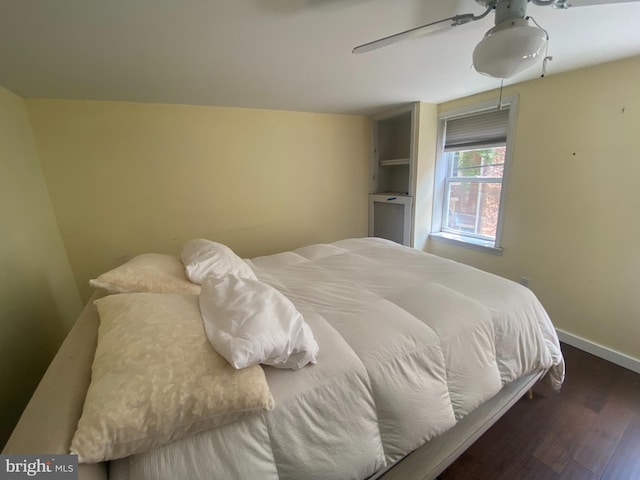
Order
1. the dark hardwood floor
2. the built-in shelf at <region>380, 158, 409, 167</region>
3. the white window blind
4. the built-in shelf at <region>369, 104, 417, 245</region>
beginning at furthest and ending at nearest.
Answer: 1. the built-in shelf at <region>369, 104, 417, 245</region>
2. the built-in shelf at <region>380, 158, 409, 167</region>
3. the white window blind
4. the dark hardwood floor

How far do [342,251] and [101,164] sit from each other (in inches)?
87.2

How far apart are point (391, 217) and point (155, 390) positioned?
317 centimetres

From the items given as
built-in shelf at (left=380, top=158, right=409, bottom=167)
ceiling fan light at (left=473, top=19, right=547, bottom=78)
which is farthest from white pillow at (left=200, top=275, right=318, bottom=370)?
built-in shelf at (left=380, top=158, right=409, bottom=167)

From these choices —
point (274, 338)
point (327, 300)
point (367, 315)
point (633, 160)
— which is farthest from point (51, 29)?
point (633, 160)

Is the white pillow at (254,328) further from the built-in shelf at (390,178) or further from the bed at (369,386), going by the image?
the built-in shelf at (390,178)

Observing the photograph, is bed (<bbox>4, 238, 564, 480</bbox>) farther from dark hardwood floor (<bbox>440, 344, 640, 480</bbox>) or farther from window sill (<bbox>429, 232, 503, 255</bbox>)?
window sill (<bbox>429, 232, 503, 255</bbox>)

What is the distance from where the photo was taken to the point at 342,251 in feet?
7.53

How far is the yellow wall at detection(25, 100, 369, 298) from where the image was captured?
222 centimetres

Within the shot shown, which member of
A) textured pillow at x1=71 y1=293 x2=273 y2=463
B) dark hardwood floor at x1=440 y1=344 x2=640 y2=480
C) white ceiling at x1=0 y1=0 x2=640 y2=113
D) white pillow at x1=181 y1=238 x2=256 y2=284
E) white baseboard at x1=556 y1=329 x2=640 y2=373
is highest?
white ceiling at x1=0 y1=0 x2=640 y2=113

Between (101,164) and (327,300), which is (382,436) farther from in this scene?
(101,164)

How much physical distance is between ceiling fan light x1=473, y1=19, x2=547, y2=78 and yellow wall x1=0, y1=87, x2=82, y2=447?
2679 mm

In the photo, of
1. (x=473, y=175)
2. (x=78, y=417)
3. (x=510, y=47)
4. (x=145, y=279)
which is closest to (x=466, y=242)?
(x=473, y=175)

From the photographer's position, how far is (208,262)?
1505mm

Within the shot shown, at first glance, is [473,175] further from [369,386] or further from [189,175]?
[189,175]
